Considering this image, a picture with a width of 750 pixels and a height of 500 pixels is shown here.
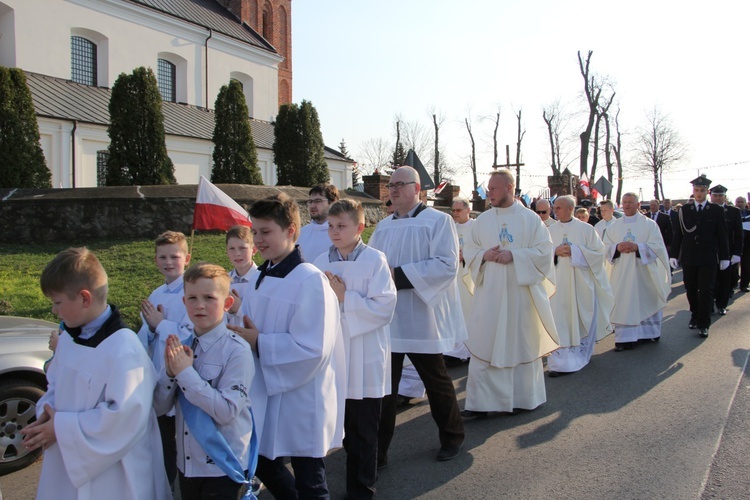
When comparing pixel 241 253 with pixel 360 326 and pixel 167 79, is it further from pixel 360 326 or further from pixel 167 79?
pixel 167 79

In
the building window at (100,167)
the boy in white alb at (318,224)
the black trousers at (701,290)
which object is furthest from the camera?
the building window at (100,167)

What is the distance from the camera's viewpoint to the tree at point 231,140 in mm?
18016

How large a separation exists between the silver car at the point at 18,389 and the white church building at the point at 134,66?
1637 cm

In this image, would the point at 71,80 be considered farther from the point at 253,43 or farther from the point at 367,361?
the point at 367,361

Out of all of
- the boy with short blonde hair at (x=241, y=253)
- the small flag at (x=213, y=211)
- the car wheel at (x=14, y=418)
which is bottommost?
the car wheel at (x=14, y=418)

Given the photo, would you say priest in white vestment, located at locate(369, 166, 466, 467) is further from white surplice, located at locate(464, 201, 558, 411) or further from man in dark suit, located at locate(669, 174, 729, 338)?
man in dark suit, located at locate(669, 174, 729, 338)

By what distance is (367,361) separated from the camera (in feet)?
12.4

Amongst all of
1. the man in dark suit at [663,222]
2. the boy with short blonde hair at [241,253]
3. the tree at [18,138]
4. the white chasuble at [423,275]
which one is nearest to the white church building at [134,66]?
the tree at [18,138]

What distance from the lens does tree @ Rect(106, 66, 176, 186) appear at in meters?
15.1

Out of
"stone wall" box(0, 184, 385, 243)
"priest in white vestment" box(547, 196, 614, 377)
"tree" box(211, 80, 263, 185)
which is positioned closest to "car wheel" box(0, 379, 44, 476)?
"priest in white vestment" box(547, 196, 614, 377)

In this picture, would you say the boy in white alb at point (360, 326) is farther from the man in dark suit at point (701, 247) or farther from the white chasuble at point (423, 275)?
the man in dark suit at point (701, 247)

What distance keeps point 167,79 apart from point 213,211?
86.5 feet

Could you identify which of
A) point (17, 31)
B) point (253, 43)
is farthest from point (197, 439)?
point (253, 43)

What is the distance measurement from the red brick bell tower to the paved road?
3389 cm
